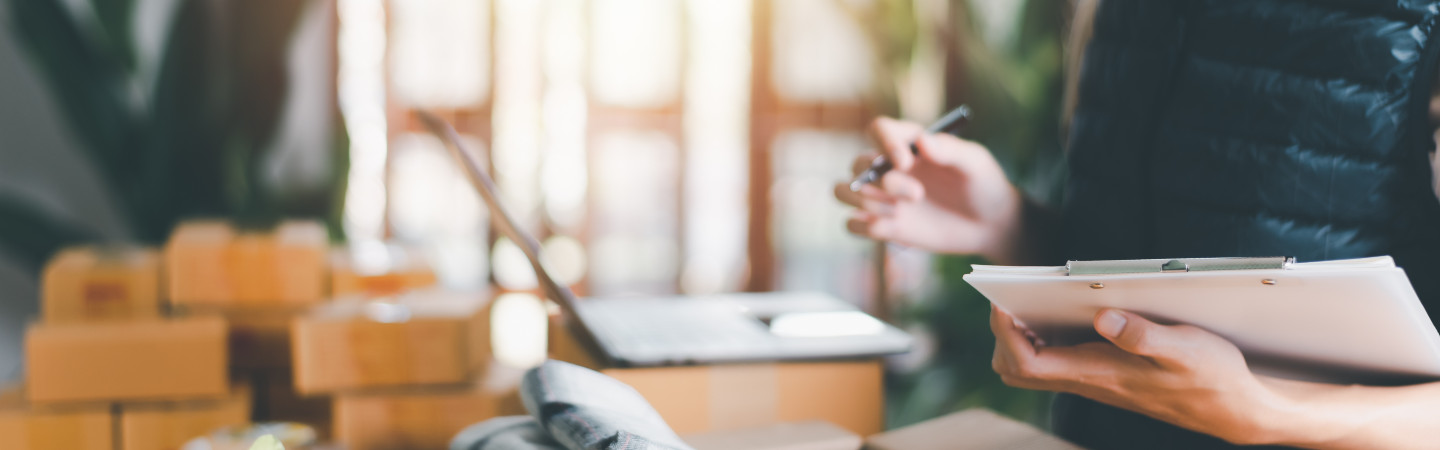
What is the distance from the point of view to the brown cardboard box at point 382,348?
116 cm

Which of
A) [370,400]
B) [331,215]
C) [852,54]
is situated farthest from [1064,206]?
[852,54]

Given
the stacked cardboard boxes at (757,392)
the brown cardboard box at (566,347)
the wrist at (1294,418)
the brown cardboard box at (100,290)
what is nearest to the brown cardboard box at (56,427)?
the brown cardboard box at (100,290)

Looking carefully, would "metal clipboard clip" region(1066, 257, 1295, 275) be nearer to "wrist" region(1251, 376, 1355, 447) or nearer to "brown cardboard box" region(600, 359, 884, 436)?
"wrist" region(1251, 376, 1355, 447)

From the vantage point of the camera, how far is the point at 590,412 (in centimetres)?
51

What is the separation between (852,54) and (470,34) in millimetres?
1027

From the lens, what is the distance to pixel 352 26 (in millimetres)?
2029

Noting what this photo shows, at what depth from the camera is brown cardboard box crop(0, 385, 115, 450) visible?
3.86ft

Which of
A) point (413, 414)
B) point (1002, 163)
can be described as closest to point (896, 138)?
point (413, 414)

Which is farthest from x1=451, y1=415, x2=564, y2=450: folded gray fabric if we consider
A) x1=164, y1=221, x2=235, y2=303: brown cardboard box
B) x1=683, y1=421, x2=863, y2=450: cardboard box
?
x1=164, y1=221, x2=235, y2=303: brown cardboard box

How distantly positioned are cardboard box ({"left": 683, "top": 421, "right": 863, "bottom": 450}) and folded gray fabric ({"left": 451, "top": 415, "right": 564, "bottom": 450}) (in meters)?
0.10

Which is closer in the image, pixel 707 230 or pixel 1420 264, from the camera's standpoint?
pixel 1420 264

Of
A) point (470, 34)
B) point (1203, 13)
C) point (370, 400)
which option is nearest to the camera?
point (1203, 13)

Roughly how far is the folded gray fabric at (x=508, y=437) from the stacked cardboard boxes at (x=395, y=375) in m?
0.53

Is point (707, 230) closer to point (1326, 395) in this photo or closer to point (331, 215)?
point (331, 215)
